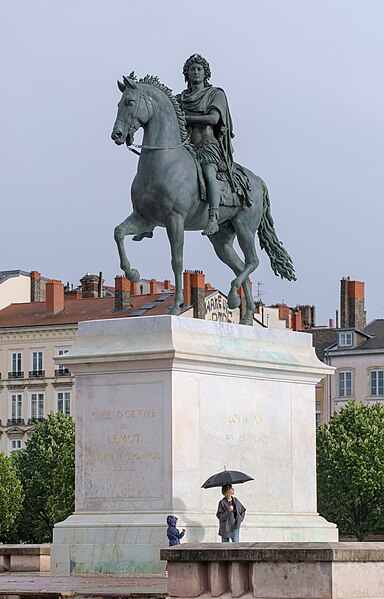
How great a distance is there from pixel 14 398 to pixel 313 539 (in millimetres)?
83678

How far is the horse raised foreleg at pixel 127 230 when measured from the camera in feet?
85.3

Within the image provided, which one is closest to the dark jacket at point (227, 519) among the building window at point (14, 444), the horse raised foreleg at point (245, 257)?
the horse raised foreleg at point (245, 257)

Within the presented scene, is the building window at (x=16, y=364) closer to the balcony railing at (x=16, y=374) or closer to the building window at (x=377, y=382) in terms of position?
the balcony railing at (x=16, y=374)

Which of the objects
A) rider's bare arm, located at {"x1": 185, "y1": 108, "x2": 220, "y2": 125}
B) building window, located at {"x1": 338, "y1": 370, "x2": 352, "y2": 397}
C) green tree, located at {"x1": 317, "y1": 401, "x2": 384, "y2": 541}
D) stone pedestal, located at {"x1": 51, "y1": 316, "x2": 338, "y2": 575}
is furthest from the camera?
building window, located at {"x1": 338, "y1": 370, "x2": 352, "y2": 397}

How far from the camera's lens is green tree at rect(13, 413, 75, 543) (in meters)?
79.8

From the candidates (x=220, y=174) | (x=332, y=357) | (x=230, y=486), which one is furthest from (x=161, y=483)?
(x=332, y=357)

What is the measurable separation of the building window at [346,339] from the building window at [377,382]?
8.50 ft

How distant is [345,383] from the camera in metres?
108

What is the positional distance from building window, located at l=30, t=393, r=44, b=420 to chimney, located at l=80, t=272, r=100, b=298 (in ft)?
47.7

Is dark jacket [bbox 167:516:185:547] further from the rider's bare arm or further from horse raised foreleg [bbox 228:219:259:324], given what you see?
the rider's bare arm

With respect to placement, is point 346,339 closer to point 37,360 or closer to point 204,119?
point 37,360

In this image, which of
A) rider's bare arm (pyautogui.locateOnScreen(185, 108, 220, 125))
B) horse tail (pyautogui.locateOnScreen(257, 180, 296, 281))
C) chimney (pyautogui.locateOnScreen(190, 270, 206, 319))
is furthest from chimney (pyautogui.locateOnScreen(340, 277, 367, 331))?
rider's bare arm (pyautogui.locateOnScreen(185, 108, 220, 125))

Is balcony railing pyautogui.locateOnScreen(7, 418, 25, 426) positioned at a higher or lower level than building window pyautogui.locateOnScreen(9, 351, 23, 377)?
lower

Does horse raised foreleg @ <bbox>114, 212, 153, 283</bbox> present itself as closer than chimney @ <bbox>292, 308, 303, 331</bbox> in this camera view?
Yes
